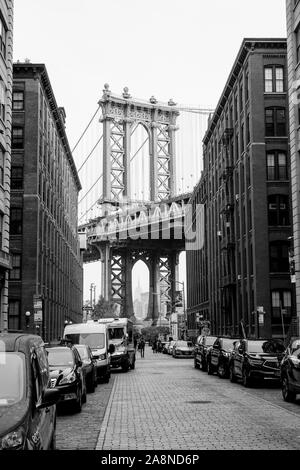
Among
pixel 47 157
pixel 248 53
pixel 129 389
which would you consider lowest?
pixel 129 389

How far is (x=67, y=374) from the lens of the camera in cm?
1609

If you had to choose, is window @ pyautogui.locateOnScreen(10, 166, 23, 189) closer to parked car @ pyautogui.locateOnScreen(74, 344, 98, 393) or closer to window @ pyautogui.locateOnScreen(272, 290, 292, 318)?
window @ pyautogui.locateOnScreen(272, 290, 292, 318)

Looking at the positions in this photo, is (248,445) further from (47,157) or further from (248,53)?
(47,157)

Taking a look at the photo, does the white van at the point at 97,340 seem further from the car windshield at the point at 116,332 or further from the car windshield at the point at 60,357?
the car windshield at the point at 60,357

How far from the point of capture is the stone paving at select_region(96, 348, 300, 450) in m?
11.1

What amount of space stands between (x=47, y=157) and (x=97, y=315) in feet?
190

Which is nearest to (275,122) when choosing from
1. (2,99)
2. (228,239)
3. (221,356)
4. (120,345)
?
(228,239)

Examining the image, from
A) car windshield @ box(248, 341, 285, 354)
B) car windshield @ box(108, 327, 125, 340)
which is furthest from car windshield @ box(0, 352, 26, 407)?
car windshield @ box(108, 327, 125, 340)

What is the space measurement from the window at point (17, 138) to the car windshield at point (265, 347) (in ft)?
116

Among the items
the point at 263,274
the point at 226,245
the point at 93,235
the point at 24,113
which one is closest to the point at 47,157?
the point at 24,113

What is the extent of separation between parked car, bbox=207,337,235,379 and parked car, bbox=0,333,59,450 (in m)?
20.8

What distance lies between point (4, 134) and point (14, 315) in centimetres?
1815

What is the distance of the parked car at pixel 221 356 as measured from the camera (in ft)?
94.9
